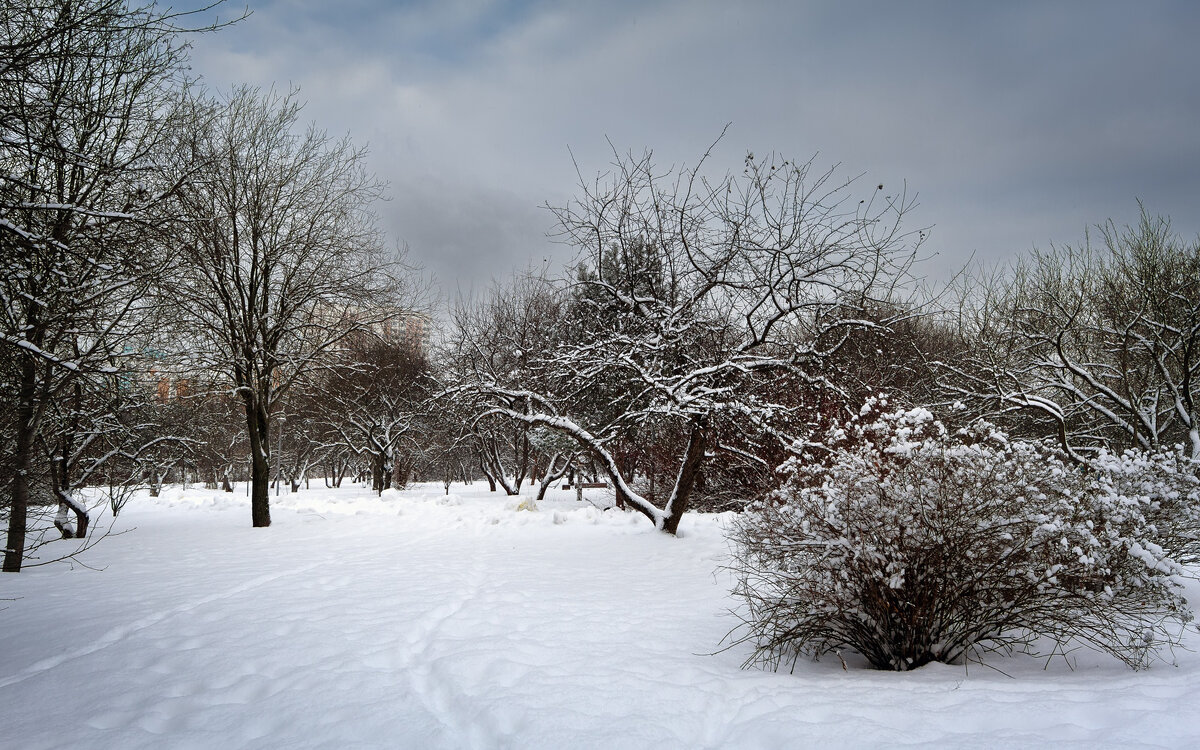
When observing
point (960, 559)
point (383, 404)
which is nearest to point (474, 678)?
point (960, 559)

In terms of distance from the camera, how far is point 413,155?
13680 mm

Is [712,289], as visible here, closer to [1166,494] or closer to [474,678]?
[1166,494]

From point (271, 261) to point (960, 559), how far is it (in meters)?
13.0

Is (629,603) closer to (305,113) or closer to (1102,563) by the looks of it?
(1102,563)

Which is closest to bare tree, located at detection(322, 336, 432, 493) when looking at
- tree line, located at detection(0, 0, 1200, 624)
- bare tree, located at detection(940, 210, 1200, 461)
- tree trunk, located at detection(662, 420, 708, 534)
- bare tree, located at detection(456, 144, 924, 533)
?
tree line, located at detection(0, 0, 1200, 624)

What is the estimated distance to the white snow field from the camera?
107 inches

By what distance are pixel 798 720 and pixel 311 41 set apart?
7.82 metres

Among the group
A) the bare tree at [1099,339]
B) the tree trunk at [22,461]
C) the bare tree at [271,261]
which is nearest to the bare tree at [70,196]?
the tree trunk at [22,461]

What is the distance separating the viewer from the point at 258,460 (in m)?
11.8

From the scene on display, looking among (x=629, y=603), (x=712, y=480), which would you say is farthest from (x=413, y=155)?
(x=629, y=603)

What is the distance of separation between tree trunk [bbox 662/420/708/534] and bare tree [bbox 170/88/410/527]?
7.67m

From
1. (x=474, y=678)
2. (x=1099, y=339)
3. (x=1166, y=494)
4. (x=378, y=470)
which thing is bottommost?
(x=474, y=678)

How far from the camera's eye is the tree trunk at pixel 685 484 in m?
9.70

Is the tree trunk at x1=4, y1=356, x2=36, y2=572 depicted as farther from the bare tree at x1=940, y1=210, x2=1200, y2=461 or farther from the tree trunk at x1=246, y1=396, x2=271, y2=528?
the bare tree at x1=940, y1=210, x2=1200, y2=461
